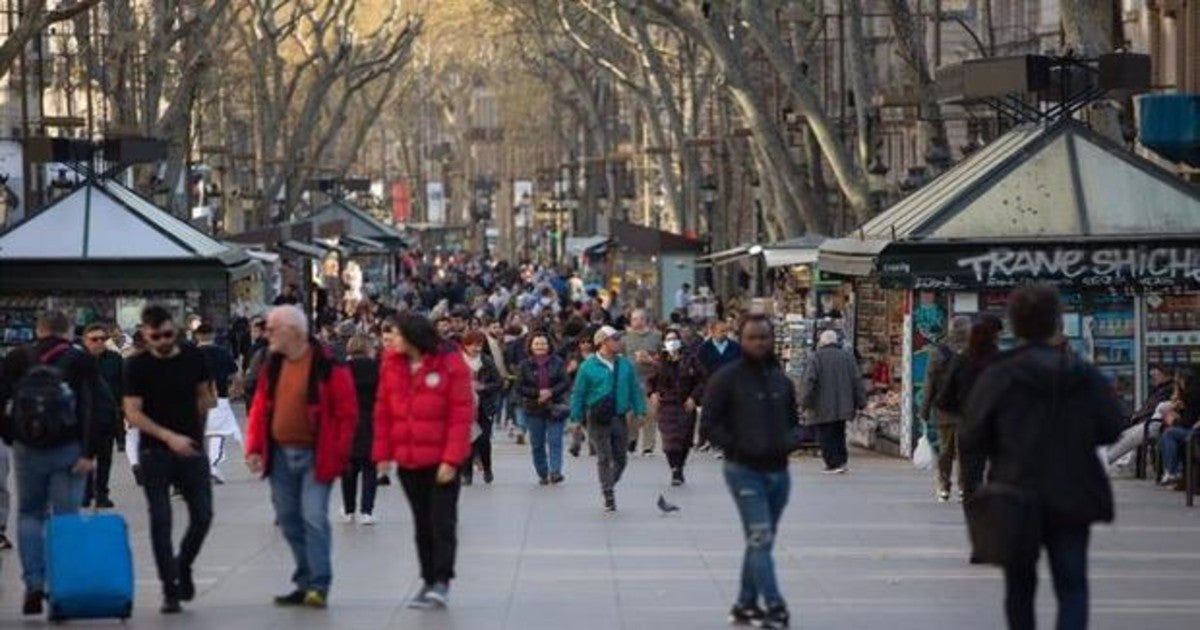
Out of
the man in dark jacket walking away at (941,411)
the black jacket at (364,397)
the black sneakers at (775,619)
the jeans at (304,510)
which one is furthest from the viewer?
the black jacket at (364,397)

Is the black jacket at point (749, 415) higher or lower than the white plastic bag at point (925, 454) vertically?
higher

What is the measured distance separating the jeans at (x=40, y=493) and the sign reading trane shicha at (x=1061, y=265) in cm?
1365

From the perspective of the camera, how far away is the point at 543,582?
17859 mm

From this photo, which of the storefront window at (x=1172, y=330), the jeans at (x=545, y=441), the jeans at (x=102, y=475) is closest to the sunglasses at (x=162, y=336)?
the jeans at (x=102, y=475)

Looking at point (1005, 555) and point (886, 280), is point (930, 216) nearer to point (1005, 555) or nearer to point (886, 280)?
point (886, 280)

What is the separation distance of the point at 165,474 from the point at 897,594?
3.88m

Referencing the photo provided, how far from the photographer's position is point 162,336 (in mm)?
16172

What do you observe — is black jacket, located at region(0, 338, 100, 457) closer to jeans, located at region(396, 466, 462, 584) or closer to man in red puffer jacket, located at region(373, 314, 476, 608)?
man in red puffer jacket, located at region(373, 314, 476, 608)

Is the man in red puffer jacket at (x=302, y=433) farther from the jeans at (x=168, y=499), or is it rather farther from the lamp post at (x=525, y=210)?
the lamp post at (x=525, y=210)

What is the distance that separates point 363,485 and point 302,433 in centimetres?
638

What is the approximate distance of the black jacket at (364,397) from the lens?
21922 millimetres

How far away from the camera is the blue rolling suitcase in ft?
50.0

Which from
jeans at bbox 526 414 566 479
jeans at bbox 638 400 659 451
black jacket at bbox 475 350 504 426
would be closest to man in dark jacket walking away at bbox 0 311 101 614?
jeans at bbox 526 414 566 479

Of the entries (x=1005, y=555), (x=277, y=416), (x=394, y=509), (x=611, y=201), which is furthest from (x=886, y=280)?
(x=611, y=201)
